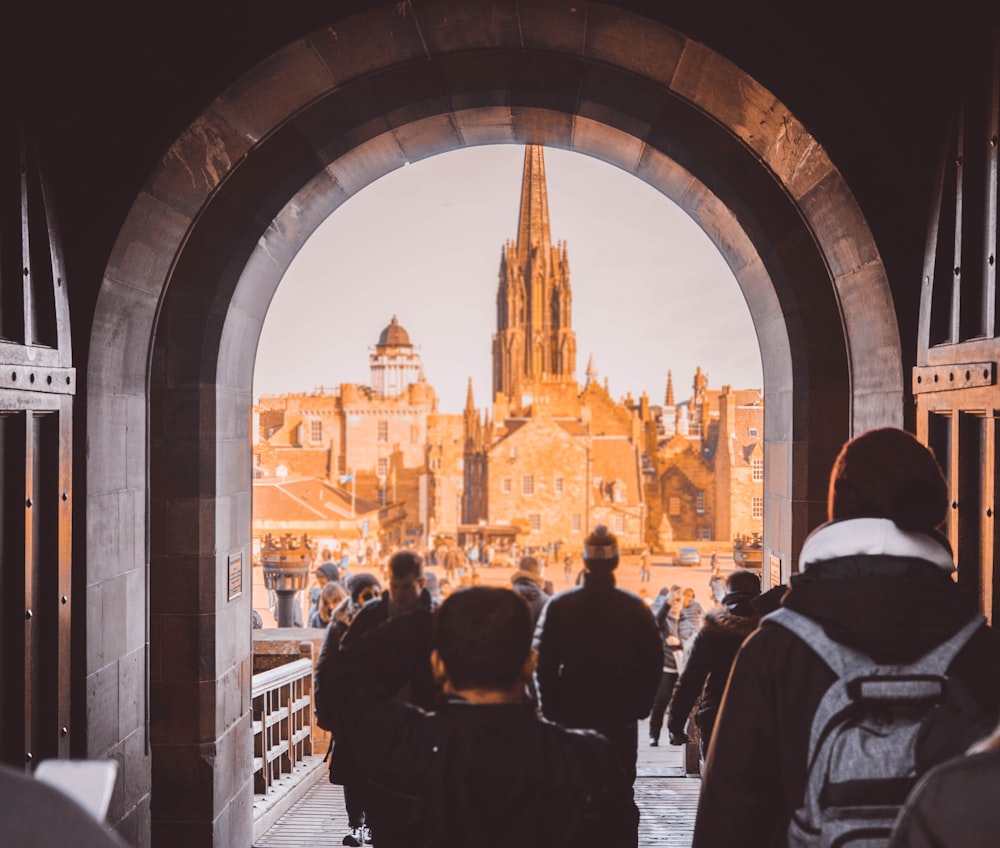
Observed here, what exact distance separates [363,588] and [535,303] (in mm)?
92591

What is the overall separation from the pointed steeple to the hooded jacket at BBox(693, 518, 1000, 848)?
9404 centimetres

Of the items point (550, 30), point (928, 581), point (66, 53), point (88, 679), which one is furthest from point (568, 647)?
point (66, 53)

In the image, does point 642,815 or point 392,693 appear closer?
point 392,693

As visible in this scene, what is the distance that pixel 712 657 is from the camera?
4.76 m

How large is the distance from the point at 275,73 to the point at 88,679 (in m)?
2.91

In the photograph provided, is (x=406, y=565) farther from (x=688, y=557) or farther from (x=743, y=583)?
(x=688, y=557)

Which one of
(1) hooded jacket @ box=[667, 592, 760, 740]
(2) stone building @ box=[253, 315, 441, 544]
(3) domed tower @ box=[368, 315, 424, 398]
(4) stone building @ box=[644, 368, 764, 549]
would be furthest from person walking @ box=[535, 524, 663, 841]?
(3) domed tower @ box=[368, 315, 424, 398]

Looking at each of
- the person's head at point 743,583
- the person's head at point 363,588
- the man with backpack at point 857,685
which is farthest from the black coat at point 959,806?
the person's head at point 363,588

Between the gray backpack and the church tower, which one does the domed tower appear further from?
the gray backpack

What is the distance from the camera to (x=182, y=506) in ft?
18.3

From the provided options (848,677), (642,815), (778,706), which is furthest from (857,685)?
(642,815)

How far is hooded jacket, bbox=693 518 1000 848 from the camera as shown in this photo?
6.52ft

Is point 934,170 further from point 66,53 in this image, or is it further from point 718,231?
point 66,53

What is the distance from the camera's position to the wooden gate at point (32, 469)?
3.65 m
